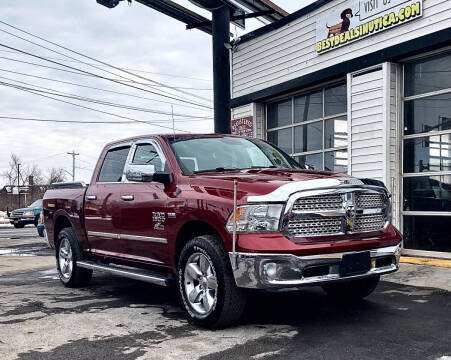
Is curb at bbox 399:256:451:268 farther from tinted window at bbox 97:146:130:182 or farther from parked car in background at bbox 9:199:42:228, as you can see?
parked car in background at bbox 9:199:42:228

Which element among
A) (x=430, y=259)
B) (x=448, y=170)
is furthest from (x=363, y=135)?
(x=430, y=259)

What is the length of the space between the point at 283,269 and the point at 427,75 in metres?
5.95

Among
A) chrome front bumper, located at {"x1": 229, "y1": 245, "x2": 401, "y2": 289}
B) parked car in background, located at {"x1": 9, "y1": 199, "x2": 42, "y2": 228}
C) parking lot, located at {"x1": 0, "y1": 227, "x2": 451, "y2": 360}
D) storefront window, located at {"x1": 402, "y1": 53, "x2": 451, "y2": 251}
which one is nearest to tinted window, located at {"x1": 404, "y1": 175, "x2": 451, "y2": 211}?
storefront window, located at {"x1": 402, "y1": 53, "x2": 451, "y2": 251}

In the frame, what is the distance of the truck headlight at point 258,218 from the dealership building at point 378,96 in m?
4.32

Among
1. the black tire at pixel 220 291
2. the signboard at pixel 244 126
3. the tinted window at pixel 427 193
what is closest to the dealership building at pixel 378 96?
the tinted window at pixel 427 193

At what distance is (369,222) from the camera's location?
5051 mm

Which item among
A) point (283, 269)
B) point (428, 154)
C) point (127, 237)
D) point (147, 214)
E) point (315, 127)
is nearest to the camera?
point (283, 269)

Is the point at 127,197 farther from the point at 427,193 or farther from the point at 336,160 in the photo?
the point at 336,160

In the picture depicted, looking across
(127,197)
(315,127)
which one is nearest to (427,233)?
(315,127)

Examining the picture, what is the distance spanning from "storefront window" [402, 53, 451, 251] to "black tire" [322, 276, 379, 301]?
11.4 ft

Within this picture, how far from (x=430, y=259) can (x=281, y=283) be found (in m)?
5.11

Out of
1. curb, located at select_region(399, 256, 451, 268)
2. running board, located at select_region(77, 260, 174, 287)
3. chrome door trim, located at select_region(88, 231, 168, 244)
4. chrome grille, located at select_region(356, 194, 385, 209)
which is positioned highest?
chrome grille, located at select_region(356, 194, 385, 209)

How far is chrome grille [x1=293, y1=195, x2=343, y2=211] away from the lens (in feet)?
15.0

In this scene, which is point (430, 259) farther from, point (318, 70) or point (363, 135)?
A: point (318, 70)
